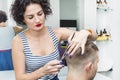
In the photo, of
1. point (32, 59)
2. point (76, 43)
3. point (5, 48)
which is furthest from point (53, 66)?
point (5, 48)

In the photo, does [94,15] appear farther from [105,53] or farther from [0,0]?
[0,0]

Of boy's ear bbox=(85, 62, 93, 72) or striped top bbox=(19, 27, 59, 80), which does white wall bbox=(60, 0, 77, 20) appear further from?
boy's ear bbox=(85, 62, 93, 72)

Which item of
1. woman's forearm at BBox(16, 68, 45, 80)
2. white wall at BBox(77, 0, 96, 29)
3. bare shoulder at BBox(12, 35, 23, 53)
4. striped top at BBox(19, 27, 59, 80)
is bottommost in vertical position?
woman's forearm at BBox(16, 68, 45, 80)

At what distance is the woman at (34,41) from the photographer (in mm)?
1294

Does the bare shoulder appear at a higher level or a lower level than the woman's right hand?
higher

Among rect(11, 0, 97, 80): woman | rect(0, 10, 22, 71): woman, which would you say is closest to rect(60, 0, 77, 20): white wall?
rect(0, 10, 22, 71): woman

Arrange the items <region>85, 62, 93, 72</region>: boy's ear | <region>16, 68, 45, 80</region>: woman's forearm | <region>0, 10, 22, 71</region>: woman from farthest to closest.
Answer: <region>0, 10, 22, 71</region>: woman → <region>16, 68, 45, 80</region>: woman's forearm → <region>85, 62, 93, 72</region>: boy's ear

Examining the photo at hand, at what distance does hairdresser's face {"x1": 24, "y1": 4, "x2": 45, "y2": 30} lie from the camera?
131 cm

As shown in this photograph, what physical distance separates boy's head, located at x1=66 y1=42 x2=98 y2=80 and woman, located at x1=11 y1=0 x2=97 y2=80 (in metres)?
0.16

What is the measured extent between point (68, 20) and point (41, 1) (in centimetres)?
78

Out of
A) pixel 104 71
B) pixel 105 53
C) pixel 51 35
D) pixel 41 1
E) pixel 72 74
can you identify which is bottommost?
pixel 104 71

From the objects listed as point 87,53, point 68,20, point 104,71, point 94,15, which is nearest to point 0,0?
point 68,20

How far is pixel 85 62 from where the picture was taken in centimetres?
101

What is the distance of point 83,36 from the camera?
112 centimetres
